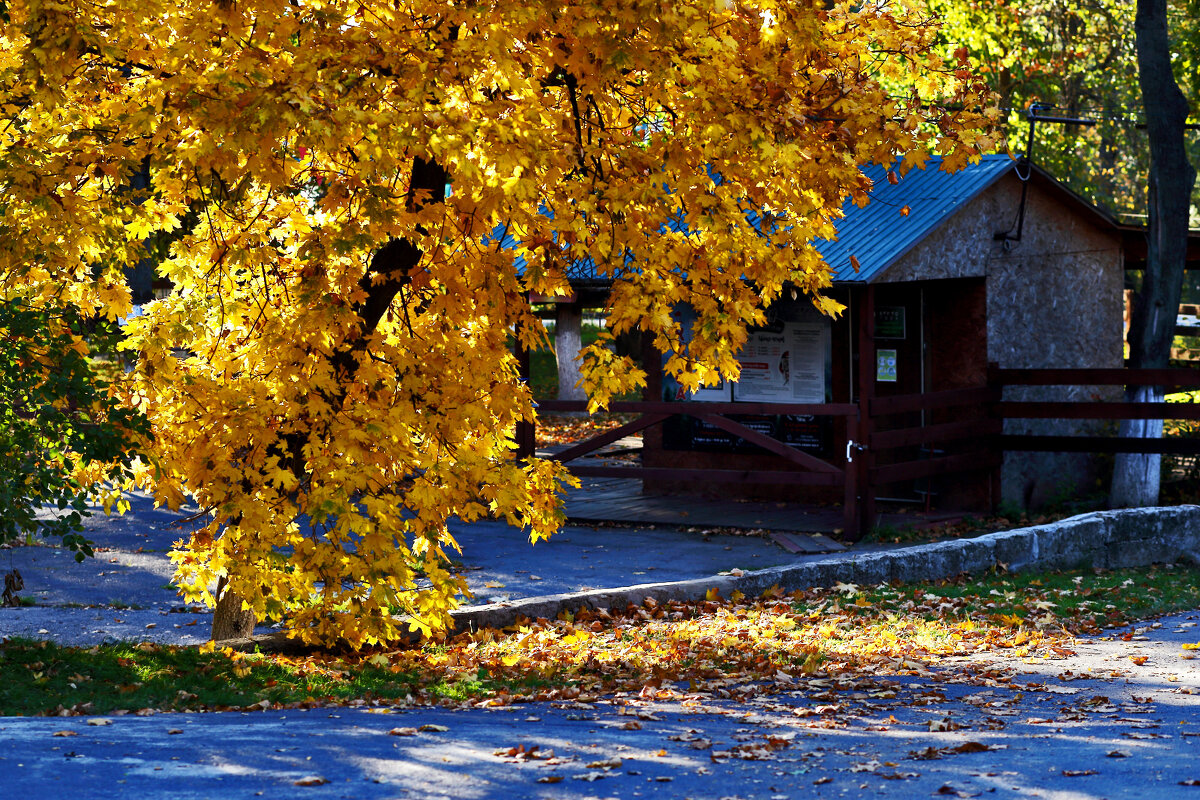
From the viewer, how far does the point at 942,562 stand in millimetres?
11812

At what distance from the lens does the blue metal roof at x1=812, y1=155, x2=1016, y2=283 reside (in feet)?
44.0

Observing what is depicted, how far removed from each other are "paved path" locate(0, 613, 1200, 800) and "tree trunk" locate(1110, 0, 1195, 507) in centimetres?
863

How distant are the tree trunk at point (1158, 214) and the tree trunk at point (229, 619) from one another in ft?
36.6

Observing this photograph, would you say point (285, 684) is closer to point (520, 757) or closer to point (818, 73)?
point (520, 757)

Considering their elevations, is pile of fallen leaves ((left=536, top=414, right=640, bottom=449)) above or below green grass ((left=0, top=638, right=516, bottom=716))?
above

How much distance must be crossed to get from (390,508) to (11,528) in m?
1.89

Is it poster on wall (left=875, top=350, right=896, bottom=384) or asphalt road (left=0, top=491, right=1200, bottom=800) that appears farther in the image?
poster on wall (left=875, top=350, right=896, bottom=384)

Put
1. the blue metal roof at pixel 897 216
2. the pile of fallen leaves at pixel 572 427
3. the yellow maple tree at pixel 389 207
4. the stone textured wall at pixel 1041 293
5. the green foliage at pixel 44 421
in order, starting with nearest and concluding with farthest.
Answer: the green foliage at pixel 44 421 < the yellow maple tree at pixel 389 207 < the blue metal roof at pixel 897 216 < the stone textured wall at pixel 1041 293 < the pile of fallen leaves at pixel 572 427

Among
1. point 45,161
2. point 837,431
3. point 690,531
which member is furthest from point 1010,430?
point 45,161

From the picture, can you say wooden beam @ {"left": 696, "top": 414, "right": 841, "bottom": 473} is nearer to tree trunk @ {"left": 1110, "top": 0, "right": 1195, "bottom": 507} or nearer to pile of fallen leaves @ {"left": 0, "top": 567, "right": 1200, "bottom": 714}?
pile of fallen leaves @ {"left": 0, "top": 567, "right": 1200, "bottom": 714}

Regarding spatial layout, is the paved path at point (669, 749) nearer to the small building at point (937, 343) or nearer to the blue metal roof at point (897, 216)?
the blue metal roof at point (897, 216)

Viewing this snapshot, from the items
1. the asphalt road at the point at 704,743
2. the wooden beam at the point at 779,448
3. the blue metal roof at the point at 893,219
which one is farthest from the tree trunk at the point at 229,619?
the wooden beam at the point at 779,448

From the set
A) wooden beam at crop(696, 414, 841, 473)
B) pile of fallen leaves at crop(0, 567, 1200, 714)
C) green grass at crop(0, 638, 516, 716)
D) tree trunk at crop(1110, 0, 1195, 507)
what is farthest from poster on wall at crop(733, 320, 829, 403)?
green grass at crop(0, 638, 516, 716)

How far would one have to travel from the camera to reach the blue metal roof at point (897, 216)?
44.0 ft
